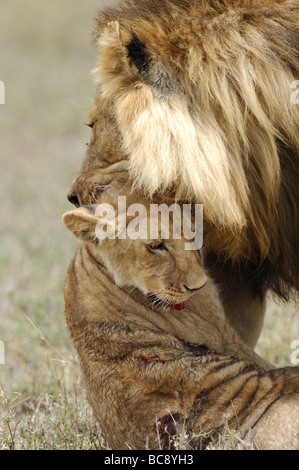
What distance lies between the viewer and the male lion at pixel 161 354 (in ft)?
8.02

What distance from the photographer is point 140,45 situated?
2.51 m

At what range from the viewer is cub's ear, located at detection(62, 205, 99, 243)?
2536 mm

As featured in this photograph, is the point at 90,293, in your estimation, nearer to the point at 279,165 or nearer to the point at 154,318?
the point at 154,318

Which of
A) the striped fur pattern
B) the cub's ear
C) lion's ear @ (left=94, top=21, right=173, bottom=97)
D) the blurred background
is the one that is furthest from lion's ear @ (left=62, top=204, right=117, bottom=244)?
the blurred background

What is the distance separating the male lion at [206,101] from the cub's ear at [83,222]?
0.39 feet

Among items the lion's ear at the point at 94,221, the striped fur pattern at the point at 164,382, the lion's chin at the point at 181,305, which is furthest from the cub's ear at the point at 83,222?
the lion's chin at the point at 181,305

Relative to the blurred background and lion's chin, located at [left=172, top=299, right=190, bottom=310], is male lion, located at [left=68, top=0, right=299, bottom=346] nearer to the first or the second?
lion's chin, located at [left=172, top=299, right=190, bottom=310]

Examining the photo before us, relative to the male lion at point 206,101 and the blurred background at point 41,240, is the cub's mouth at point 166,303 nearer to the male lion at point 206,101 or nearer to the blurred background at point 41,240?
the male lion at point 206,101

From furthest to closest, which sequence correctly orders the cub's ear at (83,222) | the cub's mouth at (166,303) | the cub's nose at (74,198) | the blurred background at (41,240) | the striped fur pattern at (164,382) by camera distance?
the blurred background at (41,240), the cub's nose at (74,198), the cub's mouth at (166,303), the cub's ear at (83,222), the striped fur pattern at (164,382)

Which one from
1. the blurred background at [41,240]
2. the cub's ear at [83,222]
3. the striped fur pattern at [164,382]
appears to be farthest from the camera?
the blurred background at [41,240]

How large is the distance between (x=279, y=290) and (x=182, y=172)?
0.86 metres

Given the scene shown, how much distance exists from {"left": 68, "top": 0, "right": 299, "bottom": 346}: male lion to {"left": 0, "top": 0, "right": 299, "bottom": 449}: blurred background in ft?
2.00

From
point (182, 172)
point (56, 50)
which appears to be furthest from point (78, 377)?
point (56, 50)
